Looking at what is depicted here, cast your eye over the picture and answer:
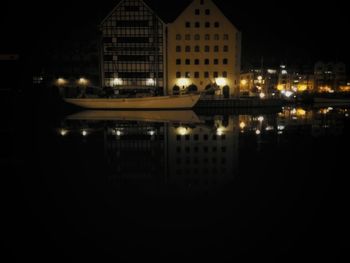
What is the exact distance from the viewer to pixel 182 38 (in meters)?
50.8

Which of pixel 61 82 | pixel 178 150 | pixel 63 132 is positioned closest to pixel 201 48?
pixel 61 82

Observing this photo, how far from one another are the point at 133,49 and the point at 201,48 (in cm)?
1003

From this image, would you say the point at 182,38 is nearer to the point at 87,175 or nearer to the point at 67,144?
the point at 67,144

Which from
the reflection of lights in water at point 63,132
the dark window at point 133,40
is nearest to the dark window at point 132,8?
the dark window at point 133,40

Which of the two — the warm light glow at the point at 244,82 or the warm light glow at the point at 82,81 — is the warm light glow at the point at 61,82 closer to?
the warm light glow at the point at 82,81

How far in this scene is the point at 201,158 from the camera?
48.3ft

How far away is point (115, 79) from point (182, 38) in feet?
38.0

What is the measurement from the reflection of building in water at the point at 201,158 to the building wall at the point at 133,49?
2848 centimetres

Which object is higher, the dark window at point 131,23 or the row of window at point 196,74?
the dark window at point 131,23

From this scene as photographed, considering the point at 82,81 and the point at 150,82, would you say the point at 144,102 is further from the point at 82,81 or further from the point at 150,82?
the point at 82,81

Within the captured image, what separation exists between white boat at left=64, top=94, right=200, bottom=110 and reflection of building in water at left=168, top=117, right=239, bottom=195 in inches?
795

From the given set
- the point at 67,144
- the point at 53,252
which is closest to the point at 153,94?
the point at 67,144

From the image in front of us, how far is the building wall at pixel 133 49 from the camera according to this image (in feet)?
164

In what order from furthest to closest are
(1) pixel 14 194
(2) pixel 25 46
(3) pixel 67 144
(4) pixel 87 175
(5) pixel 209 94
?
1. (2) pixel 25 46
2. (5) pixel 209 94
3. (3) pixel 67 144
4. (4) pixel 87 175
5. (1) pixel 14 194
